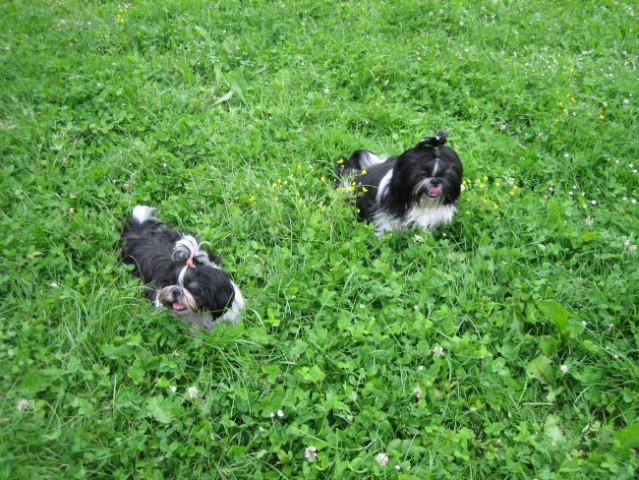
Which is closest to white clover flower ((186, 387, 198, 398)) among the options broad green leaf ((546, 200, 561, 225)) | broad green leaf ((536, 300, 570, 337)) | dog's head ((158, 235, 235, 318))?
dog's head ((158, 235, 235, 318))

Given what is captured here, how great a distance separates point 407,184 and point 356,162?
830 millimetres

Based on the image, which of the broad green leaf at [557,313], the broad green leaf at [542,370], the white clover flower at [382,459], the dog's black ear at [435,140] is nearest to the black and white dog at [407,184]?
the dog's black ear at [435,140]

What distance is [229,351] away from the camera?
306cm

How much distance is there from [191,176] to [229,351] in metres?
1.83

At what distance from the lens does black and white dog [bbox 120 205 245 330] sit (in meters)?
3.04

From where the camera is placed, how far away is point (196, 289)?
3.04 meters

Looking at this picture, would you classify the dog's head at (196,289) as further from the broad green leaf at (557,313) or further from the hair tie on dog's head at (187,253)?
the broad green leaf at (557,313)

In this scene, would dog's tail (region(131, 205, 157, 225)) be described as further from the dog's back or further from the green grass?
the green grass

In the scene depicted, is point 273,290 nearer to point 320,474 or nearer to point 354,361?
point 354,361

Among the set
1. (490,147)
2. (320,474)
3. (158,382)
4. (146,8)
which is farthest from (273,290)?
(146,8)

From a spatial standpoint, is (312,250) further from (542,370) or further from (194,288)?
(542,370)

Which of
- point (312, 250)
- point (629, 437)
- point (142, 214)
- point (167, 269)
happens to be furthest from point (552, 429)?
point (142, 214)

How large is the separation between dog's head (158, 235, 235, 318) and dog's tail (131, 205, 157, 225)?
0.77 metres

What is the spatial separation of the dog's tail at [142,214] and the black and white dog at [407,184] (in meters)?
1.53
